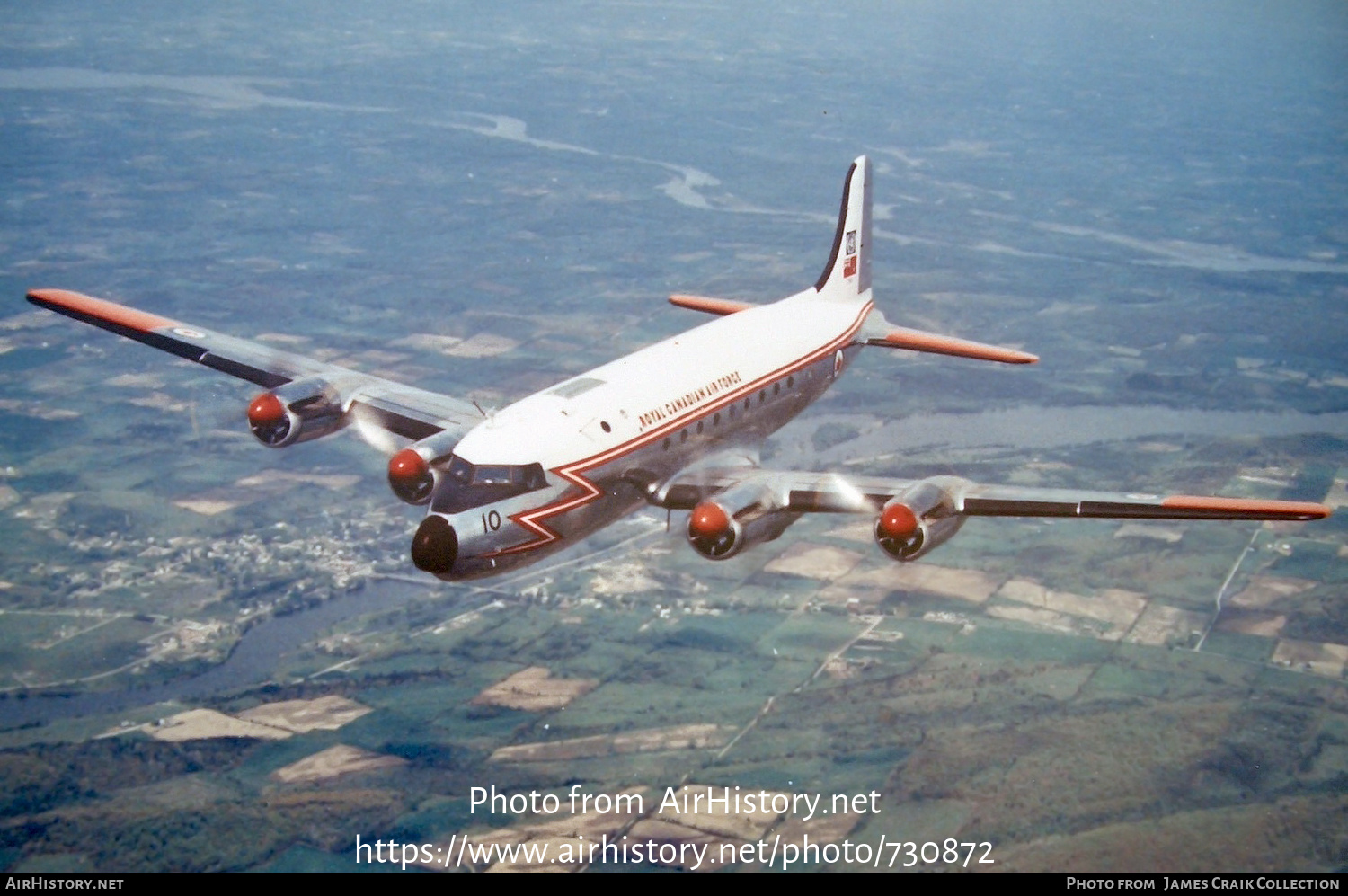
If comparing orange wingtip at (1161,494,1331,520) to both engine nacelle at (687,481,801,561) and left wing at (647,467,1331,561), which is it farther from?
engine nacelle at (687,481,801,561)

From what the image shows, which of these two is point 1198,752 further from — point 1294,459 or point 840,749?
point 1294,459

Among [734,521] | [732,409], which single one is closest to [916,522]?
[734,521]

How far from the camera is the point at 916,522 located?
132ft

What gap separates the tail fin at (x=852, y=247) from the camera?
196 ft

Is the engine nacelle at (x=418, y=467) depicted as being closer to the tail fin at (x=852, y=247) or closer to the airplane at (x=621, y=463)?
the airplane at (x=621, y=463)

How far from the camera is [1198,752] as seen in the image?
4257 inches

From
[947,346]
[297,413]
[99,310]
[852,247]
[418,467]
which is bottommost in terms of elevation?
[418,467]

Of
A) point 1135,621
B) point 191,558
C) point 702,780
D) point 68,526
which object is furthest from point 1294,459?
point 68,526

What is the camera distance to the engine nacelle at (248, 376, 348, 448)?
45156mm

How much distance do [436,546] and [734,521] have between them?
8553 mm

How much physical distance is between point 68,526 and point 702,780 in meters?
79.3

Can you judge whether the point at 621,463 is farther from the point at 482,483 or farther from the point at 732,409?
the point at 732,409

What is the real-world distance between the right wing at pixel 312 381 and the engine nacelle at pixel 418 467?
67 centimetres

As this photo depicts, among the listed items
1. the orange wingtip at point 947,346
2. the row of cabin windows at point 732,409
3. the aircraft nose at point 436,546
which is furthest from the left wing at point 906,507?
the orange wingtip at point 947,346
